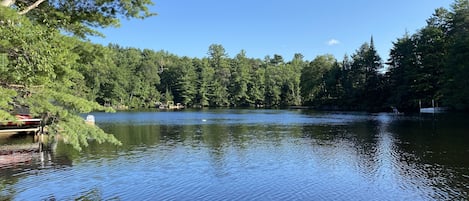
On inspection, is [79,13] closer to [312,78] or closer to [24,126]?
[24,126]

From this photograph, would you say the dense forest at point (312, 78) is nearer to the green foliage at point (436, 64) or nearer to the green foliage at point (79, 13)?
the green foliage at point (436, 64)

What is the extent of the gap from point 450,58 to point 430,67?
8.92 meters

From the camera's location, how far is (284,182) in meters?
12.4

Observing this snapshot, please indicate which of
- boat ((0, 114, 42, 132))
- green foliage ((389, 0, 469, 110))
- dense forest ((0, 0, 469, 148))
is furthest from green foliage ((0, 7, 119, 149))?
green foliage ((389, 0, 469, 110))

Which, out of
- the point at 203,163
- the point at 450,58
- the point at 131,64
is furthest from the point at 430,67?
the point at 131,64

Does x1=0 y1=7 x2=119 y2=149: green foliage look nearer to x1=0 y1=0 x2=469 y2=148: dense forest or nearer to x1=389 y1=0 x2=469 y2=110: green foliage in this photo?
x1=0 y1=0 x2=469 y2=148: dense forest

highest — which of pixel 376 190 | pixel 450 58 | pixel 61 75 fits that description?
pixel 450 58

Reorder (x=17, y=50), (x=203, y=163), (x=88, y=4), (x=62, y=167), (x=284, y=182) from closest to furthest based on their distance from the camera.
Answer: (x=17, y=50) < (x=88, y=4) < (x=284, y=182) < (x=62, y=167) < (x=203, y=163)

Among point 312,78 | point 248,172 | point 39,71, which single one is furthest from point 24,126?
point 312,78

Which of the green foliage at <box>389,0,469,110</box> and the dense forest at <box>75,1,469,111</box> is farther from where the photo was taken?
the dense forest at <box>75,1,469,111</box>

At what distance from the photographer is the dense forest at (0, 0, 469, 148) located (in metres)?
7.40

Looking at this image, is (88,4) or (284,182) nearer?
(88,4)

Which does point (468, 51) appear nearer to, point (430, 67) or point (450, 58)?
point (450, 58)

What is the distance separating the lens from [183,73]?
99062mm
